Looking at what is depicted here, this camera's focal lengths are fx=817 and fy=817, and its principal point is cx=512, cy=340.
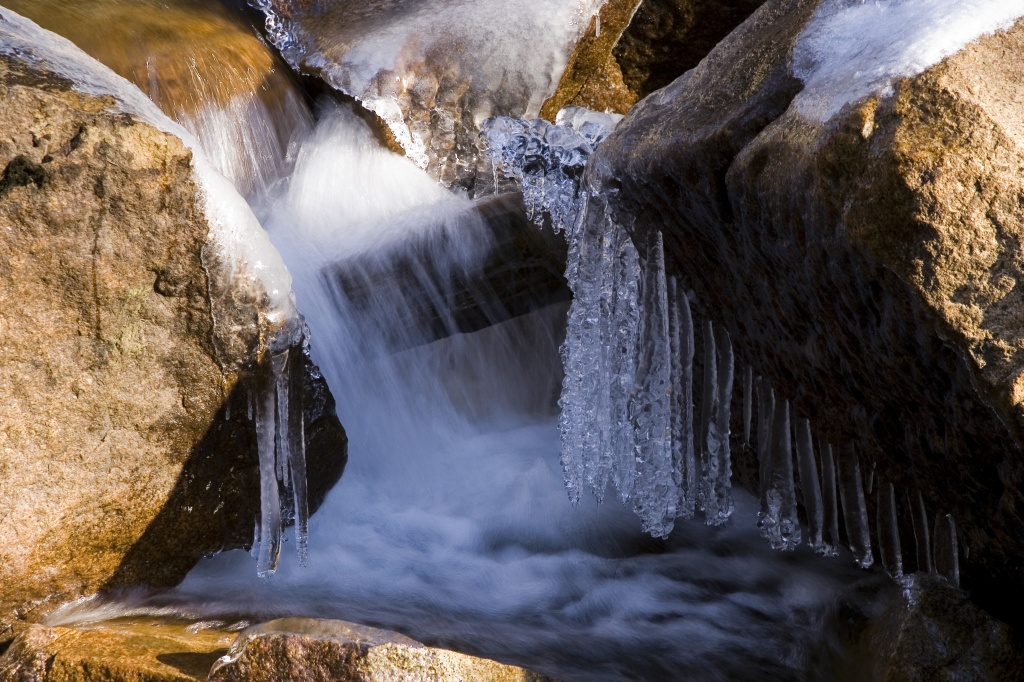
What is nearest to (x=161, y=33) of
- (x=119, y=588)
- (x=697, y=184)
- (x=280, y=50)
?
(x=280, y=50)

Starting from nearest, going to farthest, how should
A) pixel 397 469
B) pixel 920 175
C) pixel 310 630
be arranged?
pixel 920 175 → pixel 310 630 → pixel 397 469

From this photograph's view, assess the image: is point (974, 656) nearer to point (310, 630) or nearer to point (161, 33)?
point (310, 630)

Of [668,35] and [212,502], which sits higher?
[668,35]

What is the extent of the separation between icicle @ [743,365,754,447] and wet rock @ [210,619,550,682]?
124 centimetres

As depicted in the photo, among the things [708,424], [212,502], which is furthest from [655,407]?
[212,502]

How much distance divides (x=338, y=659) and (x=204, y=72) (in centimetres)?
327

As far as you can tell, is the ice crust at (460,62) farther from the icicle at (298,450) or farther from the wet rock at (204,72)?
Answer: the icicle at (298,450)

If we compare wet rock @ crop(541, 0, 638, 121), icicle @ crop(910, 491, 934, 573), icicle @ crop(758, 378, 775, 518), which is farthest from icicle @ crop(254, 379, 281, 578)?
wet rock @ crop(541, 0, 638, 121)

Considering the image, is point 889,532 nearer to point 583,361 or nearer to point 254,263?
point 583,361

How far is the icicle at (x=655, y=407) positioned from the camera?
275cm

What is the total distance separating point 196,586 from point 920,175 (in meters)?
2.56

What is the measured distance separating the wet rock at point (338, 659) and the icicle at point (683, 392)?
1170 mm

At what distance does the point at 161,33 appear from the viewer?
13.8ft

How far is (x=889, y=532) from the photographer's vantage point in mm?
2369
